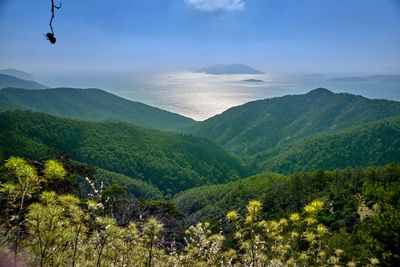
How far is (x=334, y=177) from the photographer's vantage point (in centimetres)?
3300

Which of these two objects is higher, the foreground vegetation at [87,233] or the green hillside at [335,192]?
the foreground vegetation at [87,233]

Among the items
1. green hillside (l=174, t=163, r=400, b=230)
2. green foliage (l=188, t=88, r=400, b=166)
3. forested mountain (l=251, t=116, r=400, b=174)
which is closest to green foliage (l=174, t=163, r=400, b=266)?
green hillside (l=174, t=163, r=400, b=230)

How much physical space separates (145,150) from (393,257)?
86.7 m

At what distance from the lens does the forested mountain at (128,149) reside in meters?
76.9

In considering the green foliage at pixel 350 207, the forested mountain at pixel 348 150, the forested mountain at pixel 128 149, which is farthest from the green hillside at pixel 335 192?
the forested mountain at pixel 348 150

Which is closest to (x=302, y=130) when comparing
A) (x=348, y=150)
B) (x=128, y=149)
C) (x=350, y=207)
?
(x=348, y=150)

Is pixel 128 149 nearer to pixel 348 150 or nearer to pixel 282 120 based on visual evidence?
pixel 348 150

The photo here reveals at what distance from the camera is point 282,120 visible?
546ft

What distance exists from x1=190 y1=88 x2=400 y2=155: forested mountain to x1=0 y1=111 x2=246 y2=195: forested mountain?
44246mm

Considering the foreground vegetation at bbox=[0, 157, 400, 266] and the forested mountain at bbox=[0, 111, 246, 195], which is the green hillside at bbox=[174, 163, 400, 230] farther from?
the forested mountain at bbox=[0, 111, 246, 195]

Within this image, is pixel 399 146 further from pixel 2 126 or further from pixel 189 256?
pixel 2 126

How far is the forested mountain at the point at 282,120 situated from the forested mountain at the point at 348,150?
1335 inches

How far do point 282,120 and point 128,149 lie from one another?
118 meters

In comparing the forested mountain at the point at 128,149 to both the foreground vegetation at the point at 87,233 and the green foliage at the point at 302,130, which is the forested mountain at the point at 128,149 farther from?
the foreground vegetation at the point at 87,233
